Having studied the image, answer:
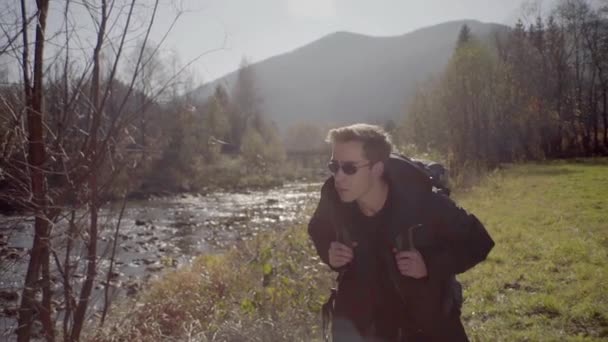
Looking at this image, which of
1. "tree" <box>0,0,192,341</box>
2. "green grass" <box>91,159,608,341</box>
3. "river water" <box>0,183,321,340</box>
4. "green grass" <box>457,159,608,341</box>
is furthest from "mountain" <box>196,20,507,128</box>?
"tree" <box>0,0,192,341</box>

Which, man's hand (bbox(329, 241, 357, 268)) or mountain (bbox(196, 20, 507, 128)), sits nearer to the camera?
man's hand (bbox(329, 241, 357, 268))

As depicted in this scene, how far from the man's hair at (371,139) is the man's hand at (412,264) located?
527 millimetres

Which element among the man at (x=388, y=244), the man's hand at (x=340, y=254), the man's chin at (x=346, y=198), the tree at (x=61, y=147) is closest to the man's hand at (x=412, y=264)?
the man at (x=388, y=244)

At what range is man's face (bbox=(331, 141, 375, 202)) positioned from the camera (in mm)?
2248

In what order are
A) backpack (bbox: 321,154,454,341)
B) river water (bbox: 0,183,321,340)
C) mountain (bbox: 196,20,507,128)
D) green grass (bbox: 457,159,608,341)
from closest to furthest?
1. backpack (bbox: 321,154,454,341)
2. river water (bbox: 0,183,321,340)
3. green grass (bbox: 457,159,608,341)
4. mountain (bbox: 196,20,507,128)

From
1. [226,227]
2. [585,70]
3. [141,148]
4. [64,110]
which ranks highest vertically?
[585,70]

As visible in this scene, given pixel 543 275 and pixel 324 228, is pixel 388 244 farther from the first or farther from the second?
pixel 543 275

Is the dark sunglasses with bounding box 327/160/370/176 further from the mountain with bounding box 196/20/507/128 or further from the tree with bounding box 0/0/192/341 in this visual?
the mountain with bounding box 196/20/507/128

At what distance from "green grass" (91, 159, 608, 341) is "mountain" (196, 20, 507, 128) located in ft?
377

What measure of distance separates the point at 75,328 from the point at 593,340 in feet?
13.3

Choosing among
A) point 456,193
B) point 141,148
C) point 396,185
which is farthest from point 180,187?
point 396,185

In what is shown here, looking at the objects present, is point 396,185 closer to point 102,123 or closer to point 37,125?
point 37,125

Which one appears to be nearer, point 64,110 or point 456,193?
point 64,110

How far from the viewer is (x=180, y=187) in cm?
2516
